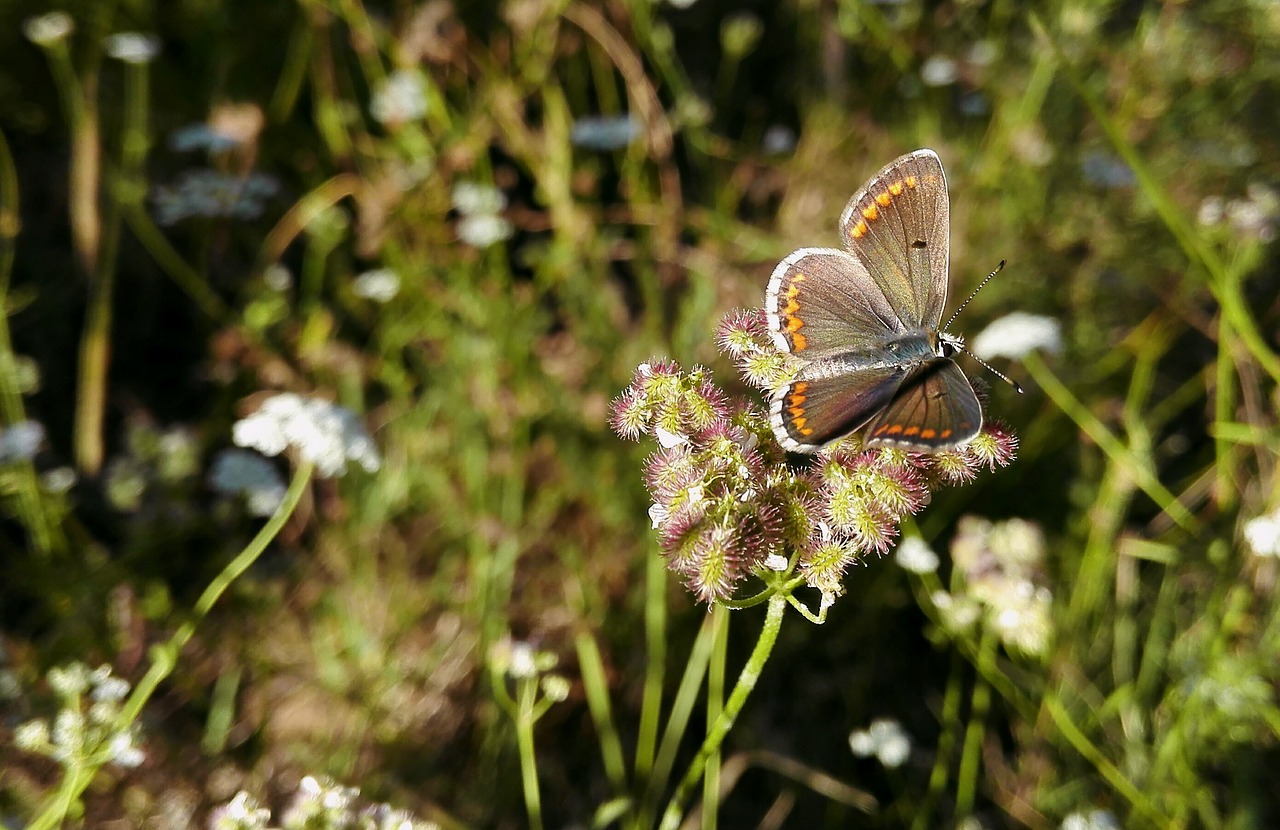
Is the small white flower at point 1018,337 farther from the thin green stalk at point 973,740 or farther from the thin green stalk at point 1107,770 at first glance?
the thin green stalk at point 1107,770

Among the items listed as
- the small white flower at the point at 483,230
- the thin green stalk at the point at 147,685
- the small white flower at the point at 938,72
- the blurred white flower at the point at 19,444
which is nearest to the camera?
the thin green stalk at the point at 147,685

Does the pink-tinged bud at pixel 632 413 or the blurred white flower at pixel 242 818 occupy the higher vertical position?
the pink-tinged bud at pixel 632 413

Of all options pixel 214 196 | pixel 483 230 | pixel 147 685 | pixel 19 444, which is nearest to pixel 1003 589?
pixel 147 685

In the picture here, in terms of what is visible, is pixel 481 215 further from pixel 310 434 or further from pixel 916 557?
pixel 916 557

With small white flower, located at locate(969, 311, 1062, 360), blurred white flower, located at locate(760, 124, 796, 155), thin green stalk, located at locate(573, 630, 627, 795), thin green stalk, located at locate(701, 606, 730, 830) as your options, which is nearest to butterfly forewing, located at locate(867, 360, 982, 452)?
thin green stalk, located at locate(701, 606, 730, 830)

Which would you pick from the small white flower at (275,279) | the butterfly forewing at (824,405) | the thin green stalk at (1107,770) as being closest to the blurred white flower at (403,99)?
the small white flower at (275,279)

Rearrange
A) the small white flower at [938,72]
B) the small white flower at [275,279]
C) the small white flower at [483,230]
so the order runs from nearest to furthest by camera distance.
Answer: the small white flower at [483,230]
the small white flower at [275,279]
the small white flower at [938,72]

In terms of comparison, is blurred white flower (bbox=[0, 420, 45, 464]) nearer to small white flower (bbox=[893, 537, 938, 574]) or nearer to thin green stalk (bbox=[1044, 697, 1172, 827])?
small white flower (bbox=[893, 537, 938, 574])
